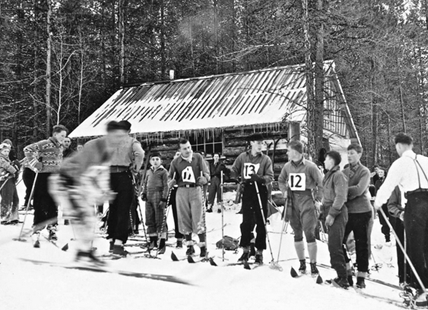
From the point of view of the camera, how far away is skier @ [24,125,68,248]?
24.0 ft

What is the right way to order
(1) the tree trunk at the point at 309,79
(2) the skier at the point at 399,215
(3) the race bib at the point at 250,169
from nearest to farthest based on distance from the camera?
(2) the skier at the point at 399,215
(3) the race bib at the point at 250,169
(1) the tree trunk at the point at 309,79

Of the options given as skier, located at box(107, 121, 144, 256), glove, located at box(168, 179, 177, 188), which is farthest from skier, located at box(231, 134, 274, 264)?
skier, located at box(107, 121, 144, 256)

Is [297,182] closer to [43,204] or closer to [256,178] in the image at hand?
[256,178]

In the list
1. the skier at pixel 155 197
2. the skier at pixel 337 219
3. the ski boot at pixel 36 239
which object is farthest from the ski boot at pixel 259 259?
the ski boot at pixel 36 239

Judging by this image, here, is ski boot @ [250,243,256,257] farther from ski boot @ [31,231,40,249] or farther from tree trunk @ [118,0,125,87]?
tree trunk @ [118,0,125,87]

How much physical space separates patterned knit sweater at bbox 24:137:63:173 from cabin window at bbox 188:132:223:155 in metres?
9.88

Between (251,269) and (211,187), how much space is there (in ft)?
22.5

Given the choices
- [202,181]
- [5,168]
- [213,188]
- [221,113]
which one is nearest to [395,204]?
[202,181]

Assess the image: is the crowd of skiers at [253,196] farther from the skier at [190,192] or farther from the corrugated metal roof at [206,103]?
the corrugated metal roof at [206,103]

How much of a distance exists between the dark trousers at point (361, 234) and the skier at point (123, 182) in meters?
3.08

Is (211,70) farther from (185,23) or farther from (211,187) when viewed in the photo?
(211,187)

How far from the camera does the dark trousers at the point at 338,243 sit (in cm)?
598

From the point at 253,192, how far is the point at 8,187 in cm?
582

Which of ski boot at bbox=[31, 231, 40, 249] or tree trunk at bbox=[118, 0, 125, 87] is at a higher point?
tree trunk at bbox=[118, 0, 125, 87]
